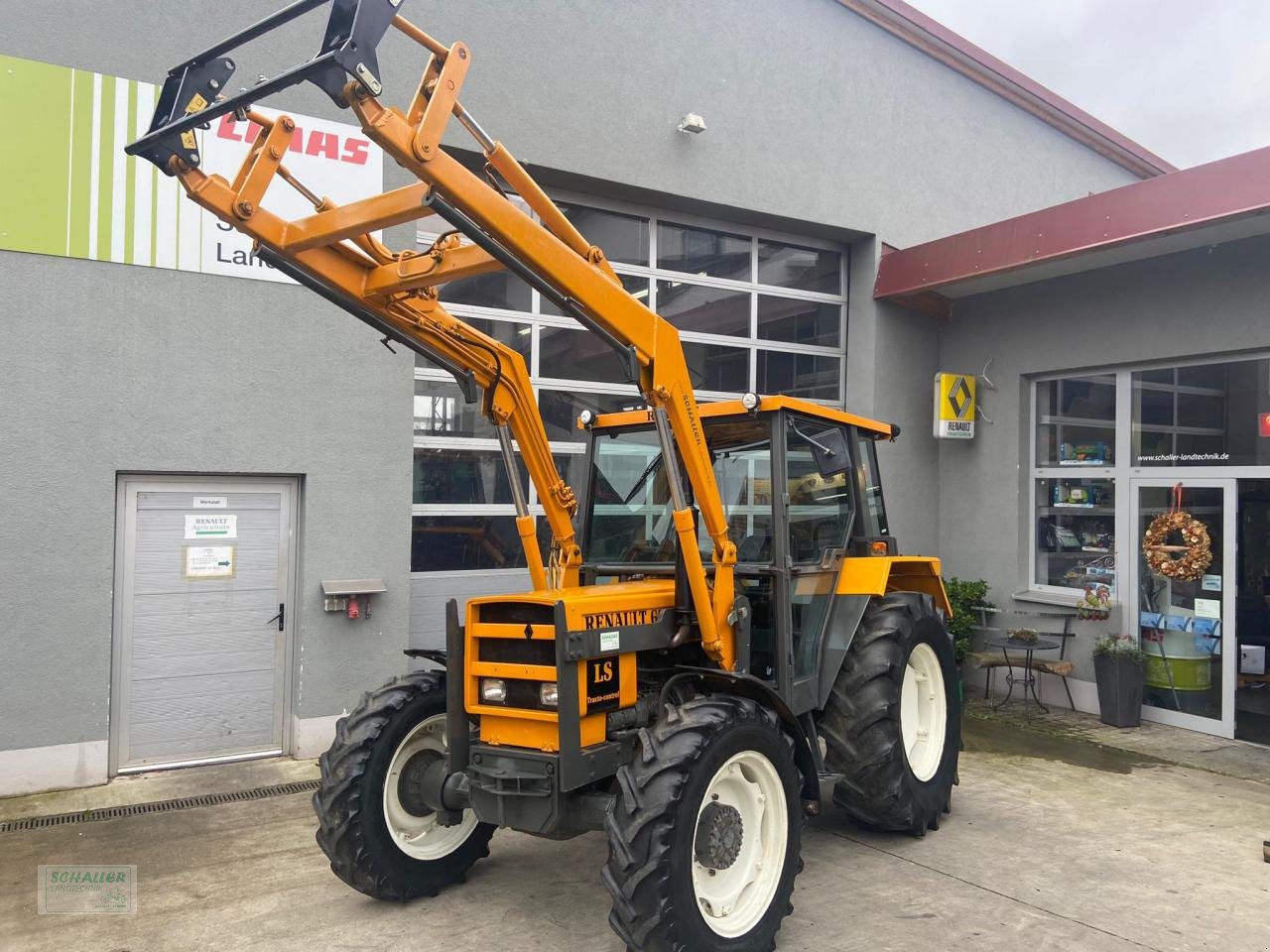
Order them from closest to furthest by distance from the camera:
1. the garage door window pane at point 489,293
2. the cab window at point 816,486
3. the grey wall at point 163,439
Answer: the cab window at point 816,486 < the grey wall at point 163,439 < the garage door window pane at point 489,293

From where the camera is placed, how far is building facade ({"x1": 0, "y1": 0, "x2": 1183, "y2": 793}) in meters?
5.78

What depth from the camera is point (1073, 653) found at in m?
8.20

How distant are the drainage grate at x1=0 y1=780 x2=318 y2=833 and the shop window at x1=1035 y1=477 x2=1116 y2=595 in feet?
21.4

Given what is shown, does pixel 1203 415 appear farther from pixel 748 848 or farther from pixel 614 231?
pixel 748 848

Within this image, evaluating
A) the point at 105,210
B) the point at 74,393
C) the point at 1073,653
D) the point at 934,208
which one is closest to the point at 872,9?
the point at 934,208

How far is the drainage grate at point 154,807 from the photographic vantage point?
17.1ft

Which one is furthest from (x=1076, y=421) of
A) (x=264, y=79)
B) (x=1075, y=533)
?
(x=264, y=79)

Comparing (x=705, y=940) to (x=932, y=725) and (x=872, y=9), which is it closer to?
(x=932, y=725)

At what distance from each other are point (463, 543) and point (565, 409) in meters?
1.44

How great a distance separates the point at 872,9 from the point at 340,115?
17.9ft

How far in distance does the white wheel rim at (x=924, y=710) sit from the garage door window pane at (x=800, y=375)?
4.19m

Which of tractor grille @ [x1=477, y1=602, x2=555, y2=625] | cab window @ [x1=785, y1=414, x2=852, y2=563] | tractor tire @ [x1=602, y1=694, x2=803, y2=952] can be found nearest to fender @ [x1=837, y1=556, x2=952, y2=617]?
cab window @ [x1=785, y1=414, x2=852, y2=563]

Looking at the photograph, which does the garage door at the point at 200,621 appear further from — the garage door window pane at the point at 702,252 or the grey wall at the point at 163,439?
the garage door window pane at the point at 702,252

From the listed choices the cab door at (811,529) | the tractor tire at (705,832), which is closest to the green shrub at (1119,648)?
the cab door at (811,529)
